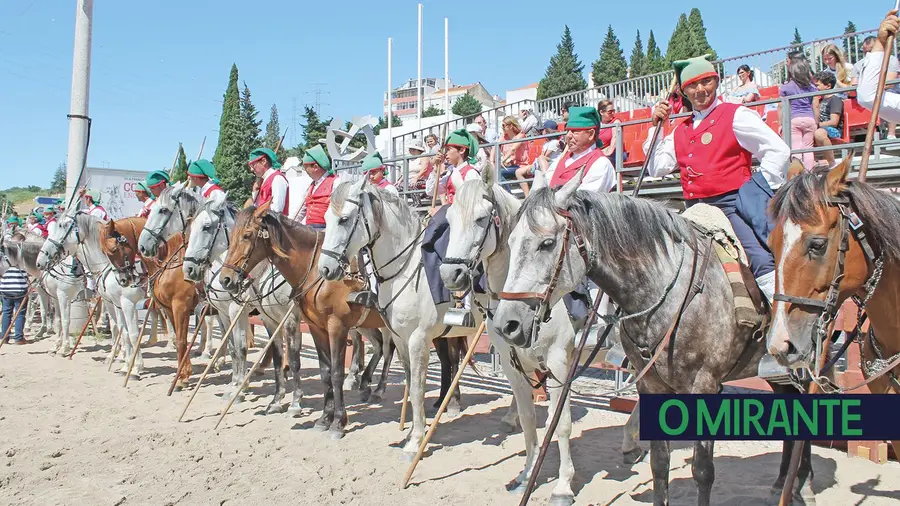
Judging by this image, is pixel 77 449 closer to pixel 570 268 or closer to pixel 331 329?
pixel 331 329

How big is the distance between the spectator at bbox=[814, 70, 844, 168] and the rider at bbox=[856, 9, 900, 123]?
3.23 m

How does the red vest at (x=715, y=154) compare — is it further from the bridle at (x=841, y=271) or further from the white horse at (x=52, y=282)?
the white horse at (x=52, y=282)

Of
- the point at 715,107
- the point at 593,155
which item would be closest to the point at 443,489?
the point at 593,155

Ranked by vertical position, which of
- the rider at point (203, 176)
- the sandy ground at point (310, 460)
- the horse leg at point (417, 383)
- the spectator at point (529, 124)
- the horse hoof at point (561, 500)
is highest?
the spectator at point (529, 124)

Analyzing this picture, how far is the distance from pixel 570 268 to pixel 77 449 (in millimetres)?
5702

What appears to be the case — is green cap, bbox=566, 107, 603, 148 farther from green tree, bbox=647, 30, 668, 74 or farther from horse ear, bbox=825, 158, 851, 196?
green tree, bbox=647, 30, 668, 74

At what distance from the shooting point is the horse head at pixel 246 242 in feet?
25.0

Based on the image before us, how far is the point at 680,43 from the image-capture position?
60.4m

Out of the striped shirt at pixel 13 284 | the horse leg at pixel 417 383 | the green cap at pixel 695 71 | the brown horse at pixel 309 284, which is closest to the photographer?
the green cap at pixel 695 71

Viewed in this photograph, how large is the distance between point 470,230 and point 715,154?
6.01ft

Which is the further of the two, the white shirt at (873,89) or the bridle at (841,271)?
the white shirt at (873,89)

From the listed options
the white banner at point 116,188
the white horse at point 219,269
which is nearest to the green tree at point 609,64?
the white banner at point 116,188

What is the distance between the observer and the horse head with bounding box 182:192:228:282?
830cm

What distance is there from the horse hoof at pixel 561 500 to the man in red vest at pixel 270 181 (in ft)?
18.0
